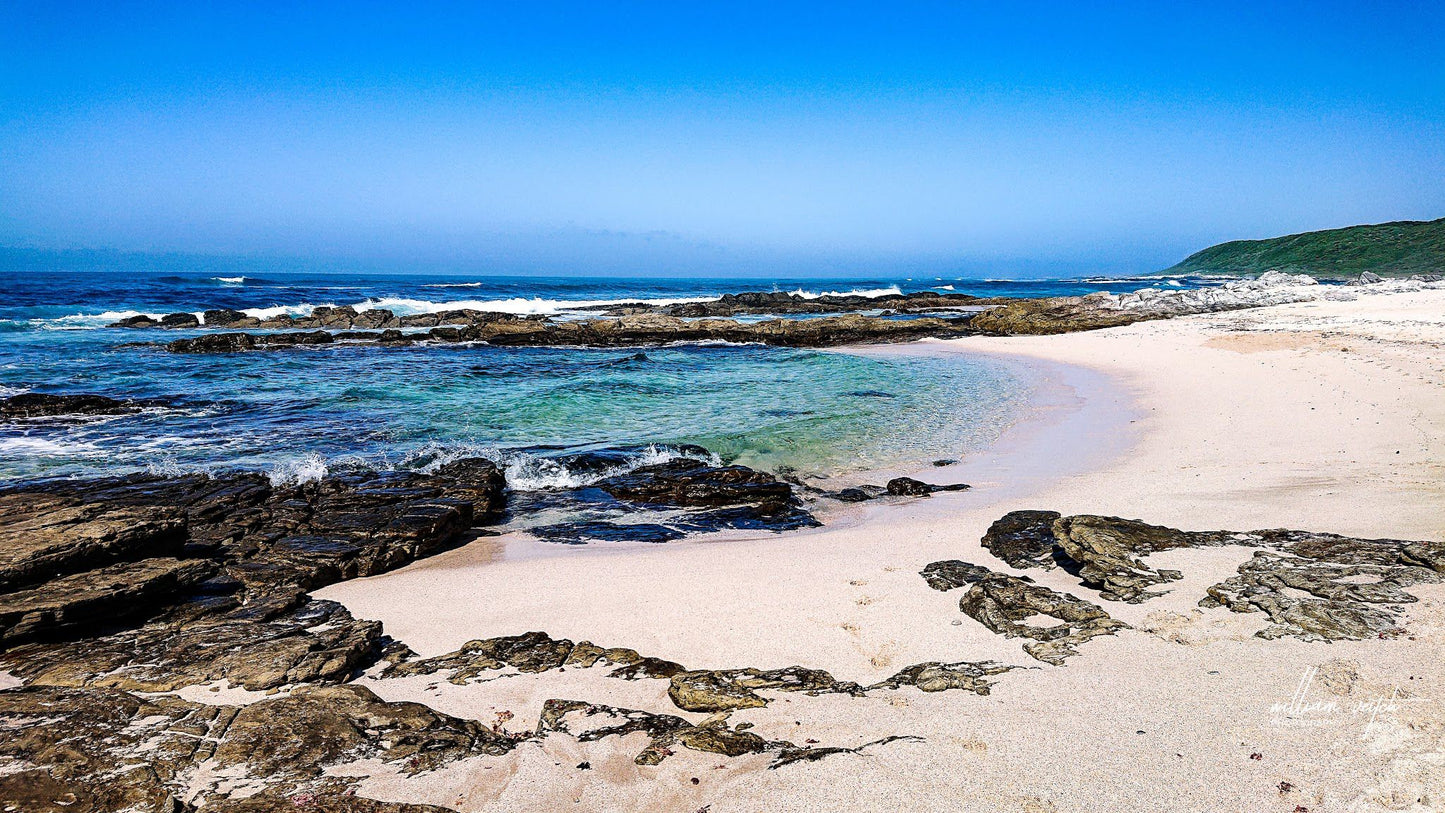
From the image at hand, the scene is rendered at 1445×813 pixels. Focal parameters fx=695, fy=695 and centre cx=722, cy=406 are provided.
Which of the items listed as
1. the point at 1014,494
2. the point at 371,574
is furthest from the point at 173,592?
the point at 1014,494

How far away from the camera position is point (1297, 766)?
8.11 ft

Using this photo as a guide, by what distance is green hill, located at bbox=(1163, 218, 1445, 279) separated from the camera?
2037 inches

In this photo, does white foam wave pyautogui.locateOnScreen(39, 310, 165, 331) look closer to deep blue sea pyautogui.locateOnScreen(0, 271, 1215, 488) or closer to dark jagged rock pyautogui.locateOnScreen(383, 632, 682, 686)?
deep blue sea pyautogui.locateOnScreen(0, 271, 1215, 488)

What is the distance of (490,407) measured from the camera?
42.2ft

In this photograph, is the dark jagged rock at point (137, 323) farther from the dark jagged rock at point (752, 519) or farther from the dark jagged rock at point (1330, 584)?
the dark jagged rock at point (1330, 584)

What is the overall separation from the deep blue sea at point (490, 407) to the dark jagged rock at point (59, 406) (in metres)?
0.56

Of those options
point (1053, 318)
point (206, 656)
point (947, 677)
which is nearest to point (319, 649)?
point (206, 656)

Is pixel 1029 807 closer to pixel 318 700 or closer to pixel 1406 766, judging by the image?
pixel 1406 766

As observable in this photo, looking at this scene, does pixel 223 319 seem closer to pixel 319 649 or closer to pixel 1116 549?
pixel 319 649

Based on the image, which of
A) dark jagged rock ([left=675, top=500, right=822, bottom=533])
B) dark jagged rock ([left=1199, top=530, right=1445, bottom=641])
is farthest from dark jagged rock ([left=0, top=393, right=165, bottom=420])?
dark jagged rock ([left=1199, top=530, right=1445, bottom=641])

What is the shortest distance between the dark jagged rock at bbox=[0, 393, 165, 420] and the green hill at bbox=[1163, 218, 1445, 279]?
63746 mm

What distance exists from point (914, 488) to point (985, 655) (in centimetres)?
401

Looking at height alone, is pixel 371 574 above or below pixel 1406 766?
below

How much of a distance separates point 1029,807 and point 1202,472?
5986 mm
